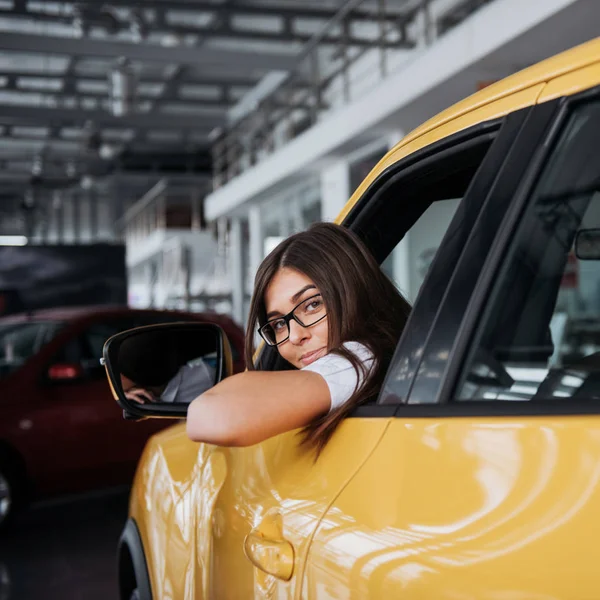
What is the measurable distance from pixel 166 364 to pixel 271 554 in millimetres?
780

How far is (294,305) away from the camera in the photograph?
5.23 feet

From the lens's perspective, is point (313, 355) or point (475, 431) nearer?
point (475, 431)

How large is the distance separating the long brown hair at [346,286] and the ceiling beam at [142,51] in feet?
39.1

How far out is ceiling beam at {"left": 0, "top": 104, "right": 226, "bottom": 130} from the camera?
726 inches

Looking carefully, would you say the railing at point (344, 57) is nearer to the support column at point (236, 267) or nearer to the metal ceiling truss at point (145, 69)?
the metal ceiling truss at point (145, 69)

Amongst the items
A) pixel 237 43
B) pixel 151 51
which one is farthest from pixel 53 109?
pixel 151 51

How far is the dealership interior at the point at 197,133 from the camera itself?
17.9 ft

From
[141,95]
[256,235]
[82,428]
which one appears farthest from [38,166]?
[82,428]

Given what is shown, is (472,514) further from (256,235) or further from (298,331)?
(256,235)

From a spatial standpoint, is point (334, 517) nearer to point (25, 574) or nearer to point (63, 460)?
point (25, 574)

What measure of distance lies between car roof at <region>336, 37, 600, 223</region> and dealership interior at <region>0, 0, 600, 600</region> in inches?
9.4

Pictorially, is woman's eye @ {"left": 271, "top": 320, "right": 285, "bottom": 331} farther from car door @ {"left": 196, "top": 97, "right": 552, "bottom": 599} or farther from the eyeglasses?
car door @ {"left": 196, "top": 97, "right": 552, "bottom": 599}

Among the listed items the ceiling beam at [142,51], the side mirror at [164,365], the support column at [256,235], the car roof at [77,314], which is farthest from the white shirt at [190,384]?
the support column at [256,235]

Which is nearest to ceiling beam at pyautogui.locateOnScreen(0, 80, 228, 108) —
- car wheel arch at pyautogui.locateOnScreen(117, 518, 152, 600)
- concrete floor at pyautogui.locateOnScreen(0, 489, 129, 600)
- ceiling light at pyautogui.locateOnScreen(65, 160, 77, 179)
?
ceiling light at pyautogui.locateOnScreen(65, 160, 77, 179)
